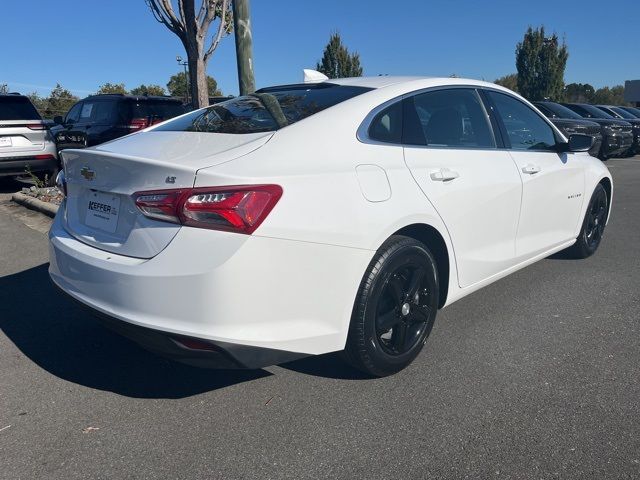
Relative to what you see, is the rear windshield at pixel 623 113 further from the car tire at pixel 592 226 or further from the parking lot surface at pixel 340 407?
the parking lot surface at pixel 340 407

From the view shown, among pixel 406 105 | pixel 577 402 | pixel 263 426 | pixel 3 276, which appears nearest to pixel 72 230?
pixel 263 426

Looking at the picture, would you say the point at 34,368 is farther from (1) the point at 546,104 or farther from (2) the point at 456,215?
(1) the point at 546,104

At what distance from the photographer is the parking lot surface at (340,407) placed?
2.40m

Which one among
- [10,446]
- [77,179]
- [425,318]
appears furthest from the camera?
[425,318]

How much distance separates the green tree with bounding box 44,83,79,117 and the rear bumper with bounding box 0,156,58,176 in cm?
2323

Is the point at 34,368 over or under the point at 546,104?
under

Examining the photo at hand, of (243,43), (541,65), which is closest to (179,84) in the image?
(541,65)

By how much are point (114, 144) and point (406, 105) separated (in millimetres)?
1671

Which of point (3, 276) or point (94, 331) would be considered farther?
point (3, 276)

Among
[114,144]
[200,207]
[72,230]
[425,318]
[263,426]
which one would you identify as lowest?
[263,426]

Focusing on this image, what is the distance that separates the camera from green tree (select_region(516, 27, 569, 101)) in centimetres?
4491

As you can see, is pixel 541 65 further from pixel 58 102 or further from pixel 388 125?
pixel 388 125

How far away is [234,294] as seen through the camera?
2.35 metres

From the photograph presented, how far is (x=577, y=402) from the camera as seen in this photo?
2850 mm
